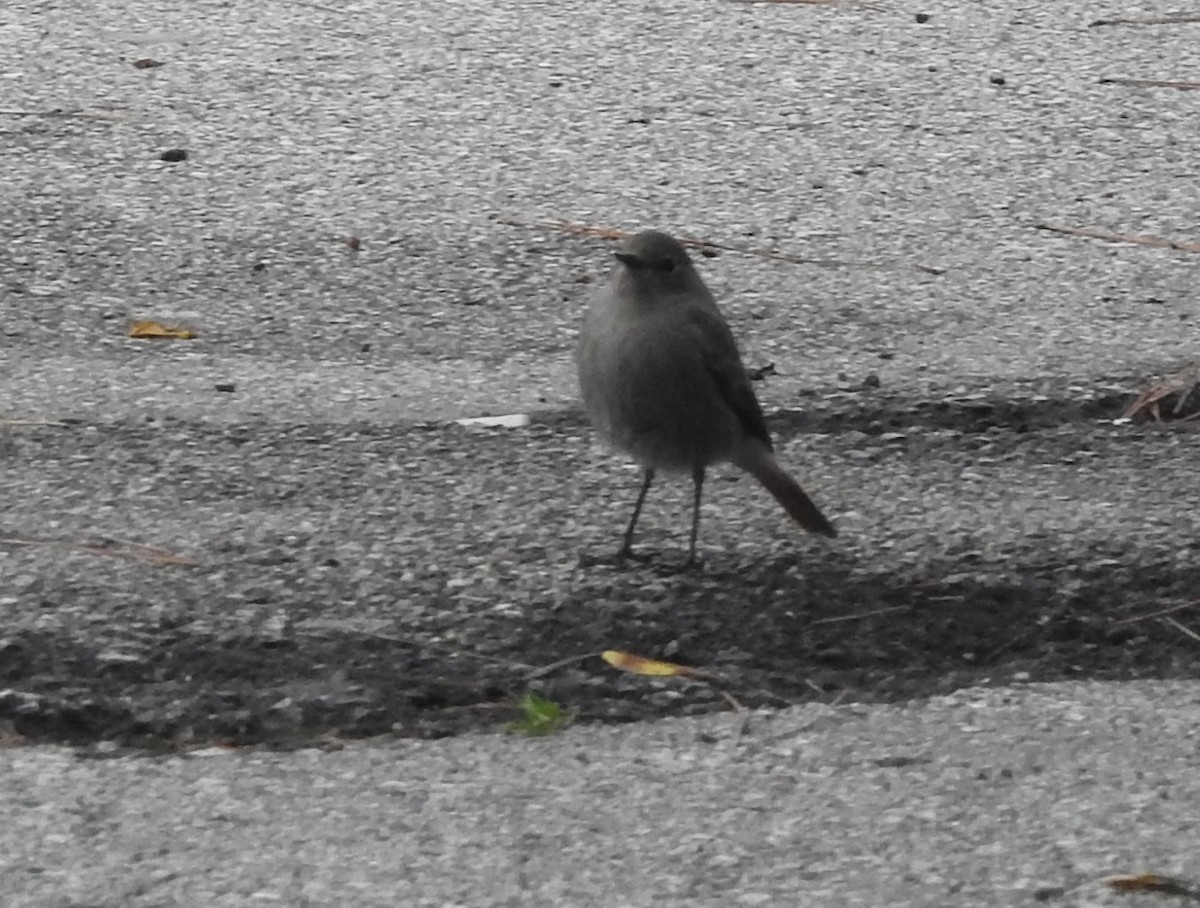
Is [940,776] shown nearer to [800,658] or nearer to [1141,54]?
[800,658]

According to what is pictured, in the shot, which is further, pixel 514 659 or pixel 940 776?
pixel 514 659

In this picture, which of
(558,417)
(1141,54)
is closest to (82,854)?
(558,417)

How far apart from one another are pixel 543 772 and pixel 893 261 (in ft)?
8.89

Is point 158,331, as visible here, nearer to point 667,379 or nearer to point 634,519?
point 667,379

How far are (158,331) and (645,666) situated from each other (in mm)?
1984

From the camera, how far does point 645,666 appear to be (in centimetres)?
347

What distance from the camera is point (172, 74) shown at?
22.0 feet

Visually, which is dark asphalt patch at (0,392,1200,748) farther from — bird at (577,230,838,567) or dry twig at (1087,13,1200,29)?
dry twig at (1087,13,1200,29)

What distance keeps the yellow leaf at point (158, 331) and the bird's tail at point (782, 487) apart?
1455 millimetres

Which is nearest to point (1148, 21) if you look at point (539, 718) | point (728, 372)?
point (728, 372)

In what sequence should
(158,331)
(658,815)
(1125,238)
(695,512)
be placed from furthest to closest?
(1125,238)
(158,331)
(695,512)
(658,815)

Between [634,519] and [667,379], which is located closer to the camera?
[634,519]

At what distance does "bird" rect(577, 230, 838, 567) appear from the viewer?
4191 mm

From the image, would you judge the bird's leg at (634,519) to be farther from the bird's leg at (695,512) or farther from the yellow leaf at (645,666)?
the yellow leaf at (645,666)
